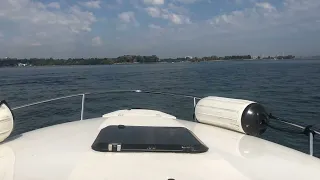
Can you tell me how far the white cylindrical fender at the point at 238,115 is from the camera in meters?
→ 3.08

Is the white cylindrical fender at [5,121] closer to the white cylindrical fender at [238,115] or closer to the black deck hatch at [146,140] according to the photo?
the black deck hatch at [146,140]

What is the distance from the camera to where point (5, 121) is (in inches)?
101

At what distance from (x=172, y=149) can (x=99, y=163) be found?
537mm

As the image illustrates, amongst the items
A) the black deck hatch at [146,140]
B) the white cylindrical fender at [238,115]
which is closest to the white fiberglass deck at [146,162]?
the black deck hatch at [146,140]

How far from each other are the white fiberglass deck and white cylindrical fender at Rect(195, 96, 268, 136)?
34 cm

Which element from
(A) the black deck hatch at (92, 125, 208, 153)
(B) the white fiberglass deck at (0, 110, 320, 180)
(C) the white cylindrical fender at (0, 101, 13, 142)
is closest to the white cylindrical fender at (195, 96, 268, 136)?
(B) the white fiberglass deck at (0, 110, 320, 180)

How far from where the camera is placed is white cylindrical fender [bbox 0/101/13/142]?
2543 millimetres

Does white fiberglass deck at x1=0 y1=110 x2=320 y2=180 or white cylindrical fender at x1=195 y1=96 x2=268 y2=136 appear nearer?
white fiberglass deck at x1=0 y1=110 x2=320 y2=180

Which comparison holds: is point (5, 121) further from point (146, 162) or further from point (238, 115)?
point (238, 115)

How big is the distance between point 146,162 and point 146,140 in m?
0.37

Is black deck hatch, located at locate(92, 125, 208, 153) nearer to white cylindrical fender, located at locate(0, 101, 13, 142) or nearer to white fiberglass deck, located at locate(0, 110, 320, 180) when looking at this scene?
white fiberglass deck, located at locate(0, 110, 320, 180)

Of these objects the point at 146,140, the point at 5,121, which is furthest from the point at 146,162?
the point at 5,121

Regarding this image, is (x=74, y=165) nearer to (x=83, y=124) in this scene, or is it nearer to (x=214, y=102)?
(x=83, y=124)

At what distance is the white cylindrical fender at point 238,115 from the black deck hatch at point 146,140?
628 mm
